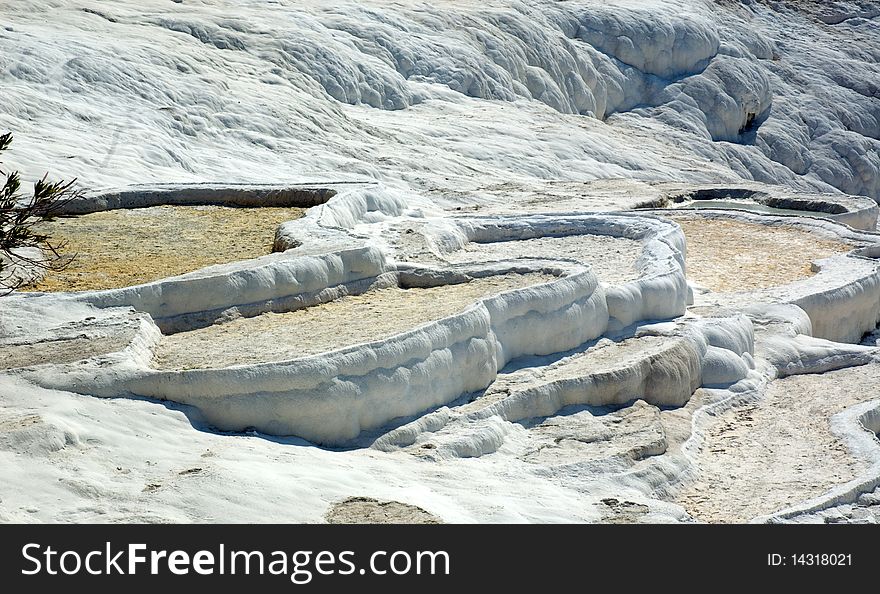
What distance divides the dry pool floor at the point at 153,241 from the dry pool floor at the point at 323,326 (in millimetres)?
811

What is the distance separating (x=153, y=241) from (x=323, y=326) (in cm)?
234

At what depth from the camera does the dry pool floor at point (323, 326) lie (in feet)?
20.3

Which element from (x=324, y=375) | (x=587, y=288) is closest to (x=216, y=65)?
(x=587, y=288)

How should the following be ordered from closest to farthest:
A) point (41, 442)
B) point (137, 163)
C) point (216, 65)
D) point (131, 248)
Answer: point (41, 442) → point (131, 248) → point (137, 163) → point (216, 65)

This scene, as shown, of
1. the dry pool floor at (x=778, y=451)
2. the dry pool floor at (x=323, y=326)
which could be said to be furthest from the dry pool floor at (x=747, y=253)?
the dry pool floor at (x=323, y=326)

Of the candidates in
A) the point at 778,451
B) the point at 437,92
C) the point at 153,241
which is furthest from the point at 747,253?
the point at 437,92

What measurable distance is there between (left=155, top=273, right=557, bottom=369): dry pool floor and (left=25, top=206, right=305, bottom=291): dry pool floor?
811 mm

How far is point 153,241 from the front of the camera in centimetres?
866

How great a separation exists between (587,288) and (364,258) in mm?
1455

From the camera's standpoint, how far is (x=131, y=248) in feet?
27.6

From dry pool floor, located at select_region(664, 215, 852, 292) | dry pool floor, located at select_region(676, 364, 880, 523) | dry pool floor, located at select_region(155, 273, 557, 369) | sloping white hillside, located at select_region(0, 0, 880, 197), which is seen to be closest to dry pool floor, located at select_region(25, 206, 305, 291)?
dry pool floor, located at select_region(155, 273, 557, 369)

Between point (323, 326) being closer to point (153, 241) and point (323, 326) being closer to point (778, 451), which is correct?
point (153, 241)

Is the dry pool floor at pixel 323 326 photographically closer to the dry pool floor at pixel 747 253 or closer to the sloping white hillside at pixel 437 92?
the dry pool floor at pixel 747 253

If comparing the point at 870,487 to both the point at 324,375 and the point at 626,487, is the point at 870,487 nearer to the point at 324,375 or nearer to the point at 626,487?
the point at 626,487
